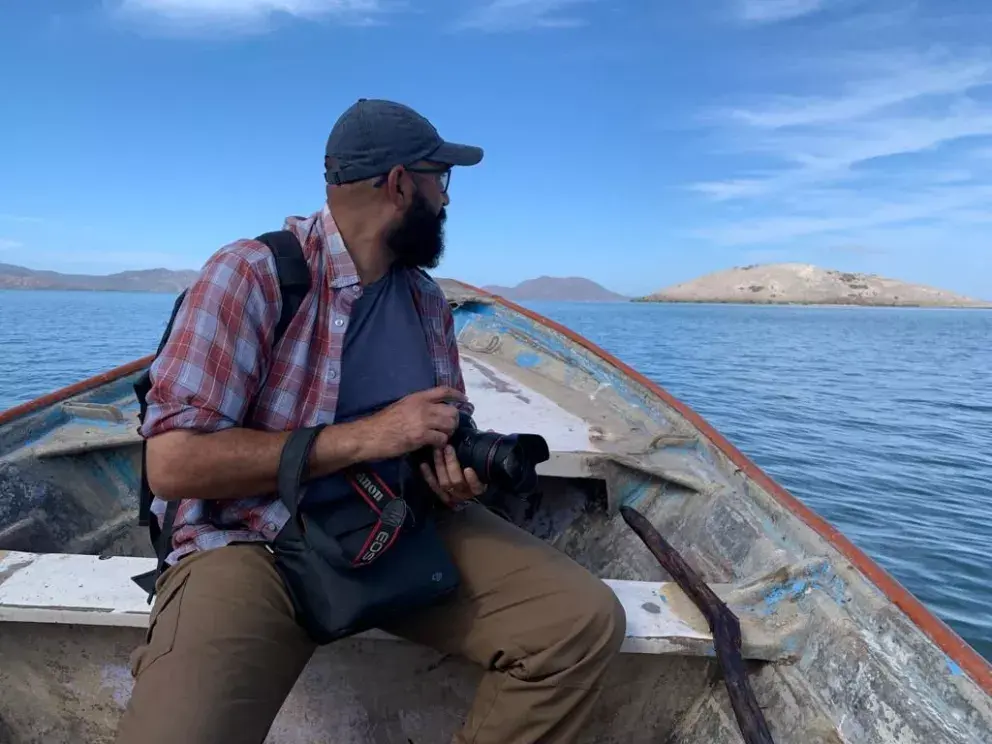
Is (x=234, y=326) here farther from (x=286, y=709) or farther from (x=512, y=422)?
(x=512, y=422)

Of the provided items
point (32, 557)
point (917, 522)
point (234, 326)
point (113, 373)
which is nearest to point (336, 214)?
point (234, 326)

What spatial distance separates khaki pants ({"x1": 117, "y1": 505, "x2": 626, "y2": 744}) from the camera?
60.2 inches

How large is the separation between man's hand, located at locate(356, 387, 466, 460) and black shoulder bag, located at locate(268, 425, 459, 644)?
10 centimetres

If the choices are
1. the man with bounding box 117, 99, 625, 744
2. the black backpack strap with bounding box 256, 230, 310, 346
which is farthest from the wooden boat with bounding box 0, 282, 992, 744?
the black backpack strap with bounding box 256, 230, 310, 346

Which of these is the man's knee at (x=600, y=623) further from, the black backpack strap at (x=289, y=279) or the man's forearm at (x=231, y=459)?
the black backpack strap at (x=289, y=279)

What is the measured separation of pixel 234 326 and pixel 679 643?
1.52 meters

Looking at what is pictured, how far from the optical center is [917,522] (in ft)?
22.4

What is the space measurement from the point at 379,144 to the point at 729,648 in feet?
5.74

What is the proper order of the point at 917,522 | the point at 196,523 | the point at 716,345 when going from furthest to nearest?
the point at 716,345 → the point at 917,522 → the point at 196,523

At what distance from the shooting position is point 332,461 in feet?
5.82

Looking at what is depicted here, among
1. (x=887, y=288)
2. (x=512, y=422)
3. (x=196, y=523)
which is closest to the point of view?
(x=196, y=523)

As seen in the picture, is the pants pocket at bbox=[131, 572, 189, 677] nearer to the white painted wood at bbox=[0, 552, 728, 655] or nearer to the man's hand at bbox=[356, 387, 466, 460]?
the white painted wood at bbox=[0, 552, 728, 655]

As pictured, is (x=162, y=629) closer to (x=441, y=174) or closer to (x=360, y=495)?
(x=360, y=495)

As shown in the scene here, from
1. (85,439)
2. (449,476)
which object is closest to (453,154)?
(449,476)
